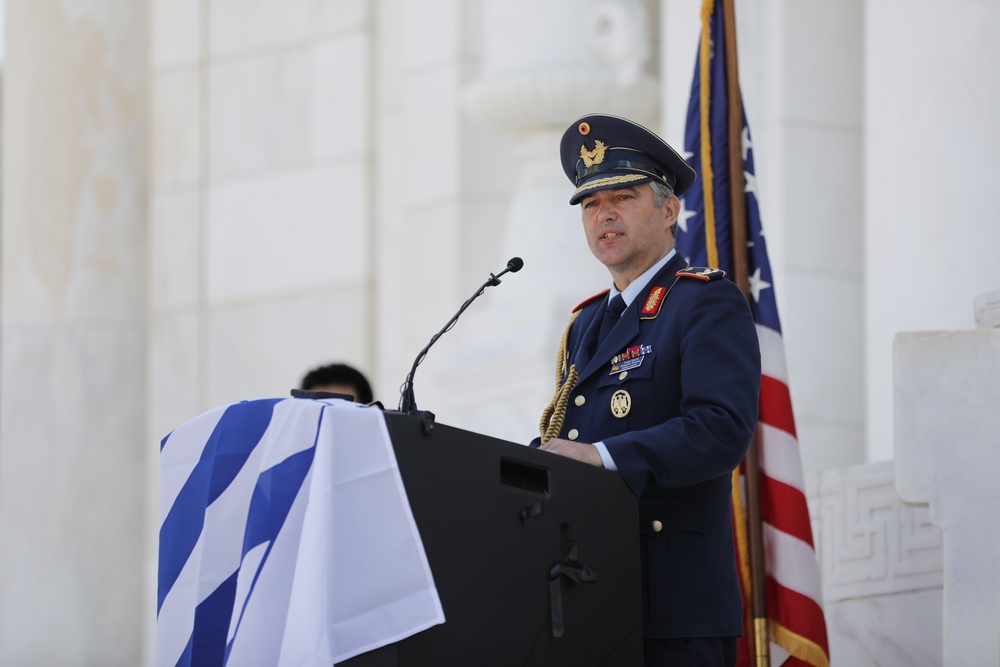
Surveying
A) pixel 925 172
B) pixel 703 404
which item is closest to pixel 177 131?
pixel 925 172

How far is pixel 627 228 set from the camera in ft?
12.9

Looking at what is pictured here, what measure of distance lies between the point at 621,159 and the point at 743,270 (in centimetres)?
173

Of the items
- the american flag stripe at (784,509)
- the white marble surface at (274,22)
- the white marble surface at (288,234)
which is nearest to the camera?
the american flag stripe at (784,509)

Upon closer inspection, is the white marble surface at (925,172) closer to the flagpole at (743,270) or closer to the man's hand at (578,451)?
the flagpole at (743,270)

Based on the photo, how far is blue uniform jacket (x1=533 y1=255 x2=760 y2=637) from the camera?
3.62 meters

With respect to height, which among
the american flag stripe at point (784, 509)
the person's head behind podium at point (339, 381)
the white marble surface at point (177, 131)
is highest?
the white marble surface at point (177, 131)

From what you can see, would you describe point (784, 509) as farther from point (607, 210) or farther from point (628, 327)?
point (607, 210)

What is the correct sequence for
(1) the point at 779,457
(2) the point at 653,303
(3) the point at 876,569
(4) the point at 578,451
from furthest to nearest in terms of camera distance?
1. (3) the point at 876,569
2. (1) the point at 779,457
3. (2) the point at 653,303
4. (4) the point at 578,451

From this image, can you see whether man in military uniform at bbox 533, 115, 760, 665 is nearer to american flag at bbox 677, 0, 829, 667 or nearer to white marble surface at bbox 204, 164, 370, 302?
american flag at bbox 677, 0, 829, 667

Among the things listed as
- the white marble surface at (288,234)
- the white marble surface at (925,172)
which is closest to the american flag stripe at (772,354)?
the white marble surface at (925,172)

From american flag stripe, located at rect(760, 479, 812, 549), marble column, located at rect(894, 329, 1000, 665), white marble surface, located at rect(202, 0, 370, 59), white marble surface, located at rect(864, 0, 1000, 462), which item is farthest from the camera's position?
white marble surface, located at rect(202, 0, 370, 59)

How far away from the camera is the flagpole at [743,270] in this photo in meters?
5.32

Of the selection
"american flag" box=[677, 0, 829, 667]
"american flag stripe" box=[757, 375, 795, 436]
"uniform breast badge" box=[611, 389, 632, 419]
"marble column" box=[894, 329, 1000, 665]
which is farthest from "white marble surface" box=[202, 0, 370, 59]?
"uniform breast badge" box=[611, 389, 632, 419]

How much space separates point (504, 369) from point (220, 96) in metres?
4.36
